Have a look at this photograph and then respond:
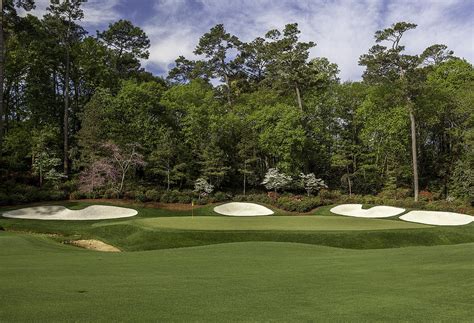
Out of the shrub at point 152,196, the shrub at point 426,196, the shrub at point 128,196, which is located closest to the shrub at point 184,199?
the shrub at point 152,196

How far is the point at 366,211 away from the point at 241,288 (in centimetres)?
2529

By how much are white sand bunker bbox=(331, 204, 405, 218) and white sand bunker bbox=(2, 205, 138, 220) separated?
15.6 meters

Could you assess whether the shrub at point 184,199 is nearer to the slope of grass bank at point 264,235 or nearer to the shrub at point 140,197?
the shrub at point 140,197

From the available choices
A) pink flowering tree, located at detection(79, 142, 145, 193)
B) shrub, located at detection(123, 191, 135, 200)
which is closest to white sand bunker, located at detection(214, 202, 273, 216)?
shrub, located at detection(123, 191, 135, 200)

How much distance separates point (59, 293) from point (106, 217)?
21.4 meters

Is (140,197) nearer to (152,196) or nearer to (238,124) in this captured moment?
(152,196)

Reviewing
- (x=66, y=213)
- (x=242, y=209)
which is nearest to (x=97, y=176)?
(x=66, y=213)

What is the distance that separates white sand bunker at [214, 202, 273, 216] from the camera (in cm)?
3056

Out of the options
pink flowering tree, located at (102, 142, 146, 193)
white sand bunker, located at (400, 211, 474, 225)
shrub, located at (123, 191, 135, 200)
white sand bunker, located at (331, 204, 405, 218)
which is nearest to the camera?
white sand bunker, located at (400, 211, 474, 225)

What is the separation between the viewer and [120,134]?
132ft

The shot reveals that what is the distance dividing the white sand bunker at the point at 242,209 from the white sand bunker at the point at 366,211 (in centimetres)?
548

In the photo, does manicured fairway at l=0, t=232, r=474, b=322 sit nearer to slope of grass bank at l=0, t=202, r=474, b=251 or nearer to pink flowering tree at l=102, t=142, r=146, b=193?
slope of grass bank at l=0, t=202, r=474, b=251

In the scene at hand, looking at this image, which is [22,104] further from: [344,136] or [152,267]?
[152,267]

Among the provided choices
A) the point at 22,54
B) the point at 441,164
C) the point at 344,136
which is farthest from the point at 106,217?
the point at 441,164
